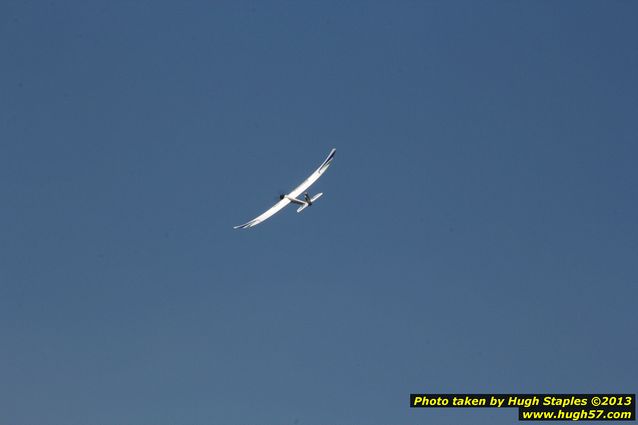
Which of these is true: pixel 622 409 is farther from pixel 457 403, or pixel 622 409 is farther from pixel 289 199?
pixel 289 199

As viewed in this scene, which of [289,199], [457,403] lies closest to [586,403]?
[457,403]

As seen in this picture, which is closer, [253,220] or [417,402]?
[417,402]

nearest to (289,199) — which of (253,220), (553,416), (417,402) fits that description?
(253,220)


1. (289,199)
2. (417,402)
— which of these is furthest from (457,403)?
(289,199)

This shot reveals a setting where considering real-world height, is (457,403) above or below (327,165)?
below

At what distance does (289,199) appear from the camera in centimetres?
16388

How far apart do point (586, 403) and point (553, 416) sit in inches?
153

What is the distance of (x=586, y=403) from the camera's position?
5438 inches

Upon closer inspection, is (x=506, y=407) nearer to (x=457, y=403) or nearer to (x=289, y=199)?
(x=457, y=403)

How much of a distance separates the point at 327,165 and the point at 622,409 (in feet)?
173

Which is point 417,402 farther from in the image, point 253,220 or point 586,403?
point 253,220

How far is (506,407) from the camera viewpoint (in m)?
139

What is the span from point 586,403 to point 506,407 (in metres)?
8.56

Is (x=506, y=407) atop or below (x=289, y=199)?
below
